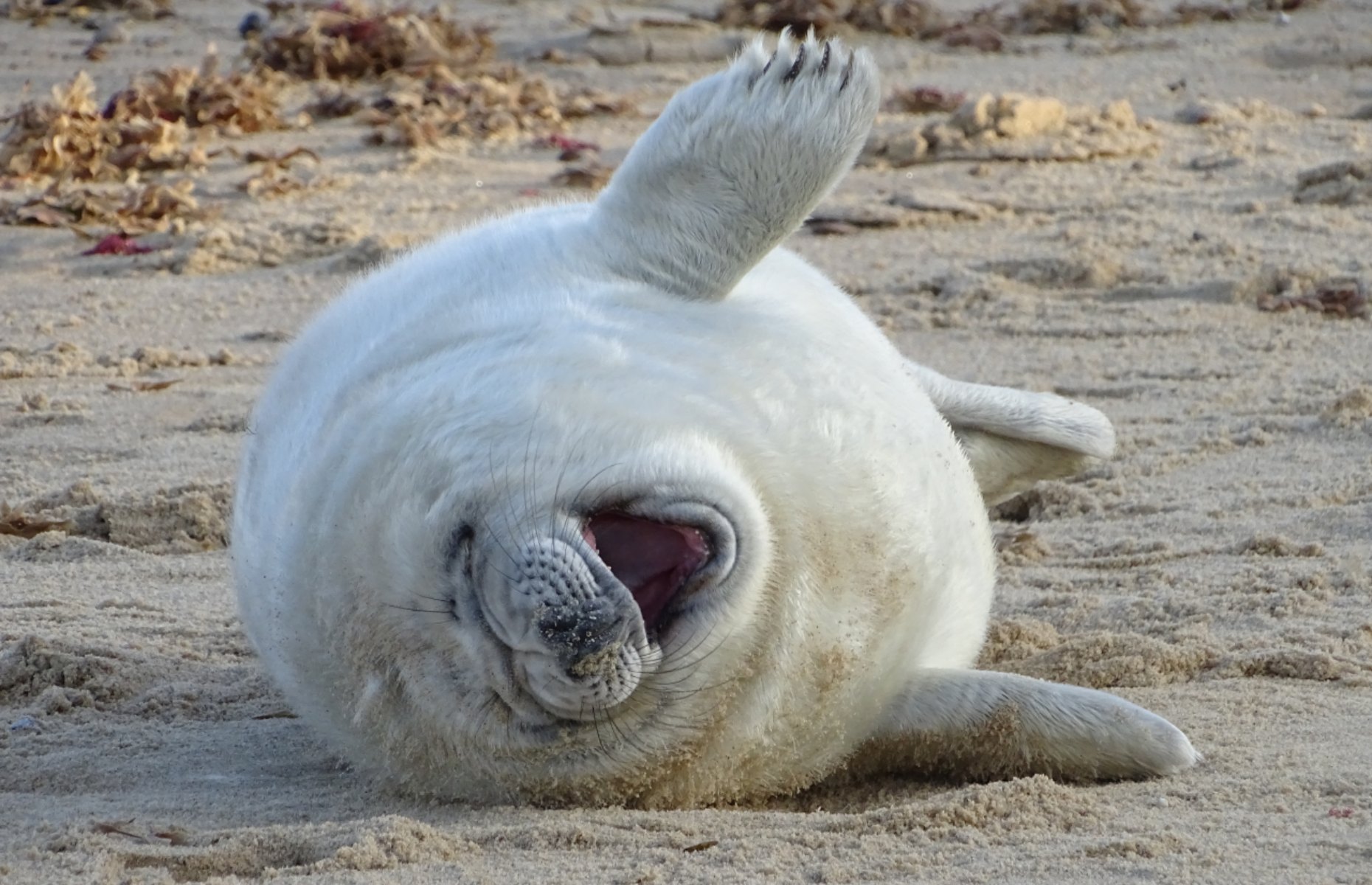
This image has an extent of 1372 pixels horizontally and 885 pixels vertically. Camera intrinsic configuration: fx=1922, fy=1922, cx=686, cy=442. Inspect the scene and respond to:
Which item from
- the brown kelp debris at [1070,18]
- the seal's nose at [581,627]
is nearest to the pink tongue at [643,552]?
the seal's nose at [581,627]

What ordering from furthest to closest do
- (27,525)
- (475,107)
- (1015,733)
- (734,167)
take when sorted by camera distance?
(475,107) < (27,525) < (734,167) < (1015,733)

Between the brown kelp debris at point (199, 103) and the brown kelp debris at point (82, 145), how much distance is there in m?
0.39

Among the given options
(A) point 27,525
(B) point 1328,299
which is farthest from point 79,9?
(B) point 1328,299

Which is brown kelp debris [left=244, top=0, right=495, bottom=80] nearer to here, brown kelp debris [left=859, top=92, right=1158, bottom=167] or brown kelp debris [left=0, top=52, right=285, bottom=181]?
brown kelp debris [left=0, top=52, right=285, bottom=181]

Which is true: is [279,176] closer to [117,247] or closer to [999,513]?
[117,247]

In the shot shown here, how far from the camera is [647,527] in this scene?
9.11 ft

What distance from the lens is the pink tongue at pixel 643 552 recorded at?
275 cm

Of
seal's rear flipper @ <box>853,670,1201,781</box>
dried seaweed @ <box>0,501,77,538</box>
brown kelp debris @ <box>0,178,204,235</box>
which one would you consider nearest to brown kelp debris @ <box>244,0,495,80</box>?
brown kelp debris @ <box>0,178,204,235</box>

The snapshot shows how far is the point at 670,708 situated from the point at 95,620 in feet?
5.72

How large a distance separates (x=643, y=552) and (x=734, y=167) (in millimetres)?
1248

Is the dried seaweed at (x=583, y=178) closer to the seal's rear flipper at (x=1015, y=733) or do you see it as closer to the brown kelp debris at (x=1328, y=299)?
the brown kelp debris at (x=1328, y=299)

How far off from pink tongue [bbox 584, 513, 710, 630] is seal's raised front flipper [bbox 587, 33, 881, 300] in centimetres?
96

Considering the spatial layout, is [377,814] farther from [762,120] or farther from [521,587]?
[762,120]

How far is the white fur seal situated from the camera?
272cm
